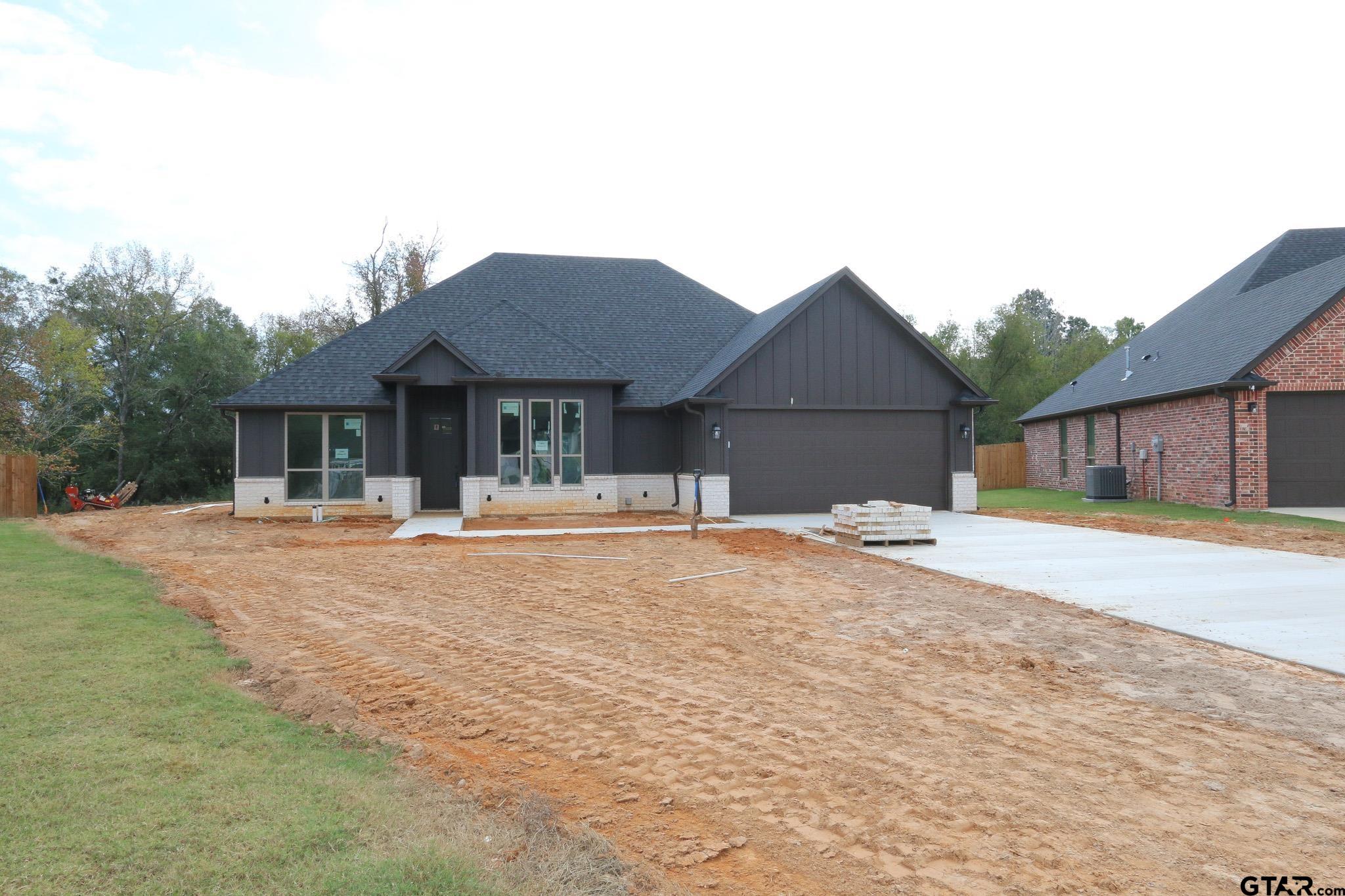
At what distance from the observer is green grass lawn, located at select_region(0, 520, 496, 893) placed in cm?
273

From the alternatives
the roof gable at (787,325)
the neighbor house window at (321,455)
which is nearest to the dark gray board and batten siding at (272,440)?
the neighbor house window at (321,455)

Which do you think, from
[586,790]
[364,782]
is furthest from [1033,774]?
[364,782]

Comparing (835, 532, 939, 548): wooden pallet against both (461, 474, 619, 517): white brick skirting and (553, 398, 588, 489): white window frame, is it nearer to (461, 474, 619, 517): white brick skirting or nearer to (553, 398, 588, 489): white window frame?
(461, 474, 619, 517): white brick skirting

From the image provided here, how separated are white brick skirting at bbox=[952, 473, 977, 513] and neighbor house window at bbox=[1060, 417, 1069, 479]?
10791 millimetres

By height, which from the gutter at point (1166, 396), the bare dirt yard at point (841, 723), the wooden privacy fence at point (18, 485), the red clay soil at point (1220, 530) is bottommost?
the bare dirt yard at point (841, 723)

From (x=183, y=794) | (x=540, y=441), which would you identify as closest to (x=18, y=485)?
(x=540, y=441)

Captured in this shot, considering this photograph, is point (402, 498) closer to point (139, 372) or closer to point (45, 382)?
point (45, 382)

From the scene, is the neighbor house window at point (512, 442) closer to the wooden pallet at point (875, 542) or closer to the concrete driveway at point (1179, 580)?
the wooden pallet at point (875, 542)

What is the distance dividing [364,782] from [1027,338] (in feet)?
138

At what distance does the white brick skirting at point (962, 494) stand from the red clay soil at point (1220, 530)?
386 mm

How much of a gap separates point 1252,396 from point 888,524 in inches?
462

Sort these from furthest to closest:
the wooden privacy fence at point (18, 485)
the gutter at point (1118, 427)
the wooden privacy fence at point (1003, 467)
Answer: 1. the wooden privacy fence at point (1003, 467)
2. the gutter at point (1118, 427)
3. the wooden privacy fence at point (18, 485)

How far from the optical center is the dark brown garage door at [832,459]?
59.2ft

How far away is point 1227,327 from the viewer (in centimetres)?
2166
